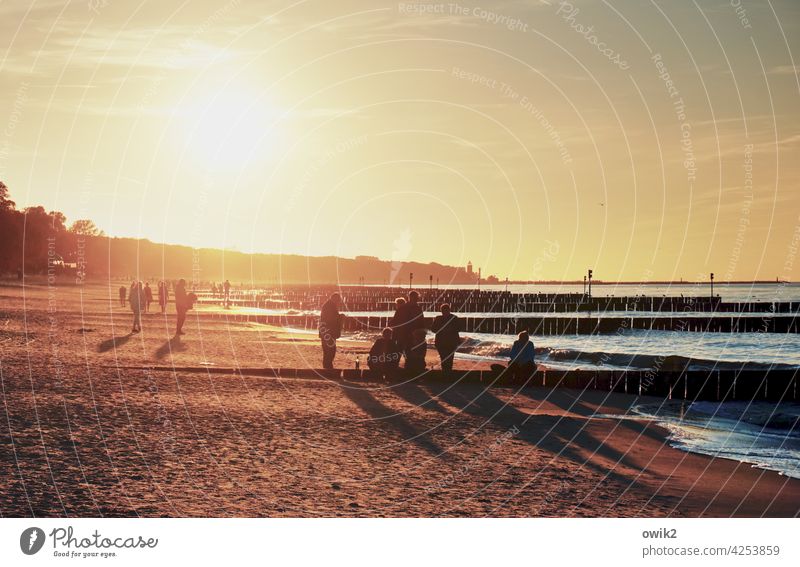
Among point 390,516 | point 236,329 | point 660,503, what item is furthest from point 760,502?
point 236,329

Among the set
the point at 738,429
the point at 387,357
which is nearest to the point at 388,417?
the point at 387,357

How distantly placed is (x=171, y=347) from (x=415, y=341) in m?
11.2

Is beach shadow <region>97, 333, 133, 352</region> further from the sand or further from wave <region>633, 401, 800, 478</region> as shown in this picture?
wave <region>633, 401, 800, 478</region>

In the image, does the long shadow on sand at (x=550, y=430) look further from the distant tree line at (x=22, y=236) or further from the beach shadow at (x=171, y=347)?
the distant tree line at (x=22, y=236)

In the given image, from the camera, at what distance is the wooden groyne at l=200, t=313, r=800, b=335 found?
193ft

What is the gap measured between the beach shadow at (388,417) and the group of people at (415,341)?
1.61 metres

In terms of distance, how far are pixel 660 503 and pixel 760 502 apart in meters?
1.92

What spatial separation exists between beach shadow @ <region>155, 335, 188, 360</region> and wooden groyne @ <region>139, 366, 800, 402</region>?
4034mm

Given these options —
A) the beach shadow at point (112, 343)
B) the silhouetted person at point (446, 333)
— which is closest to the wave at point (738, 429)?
the silhouetted person at point (446, 333)

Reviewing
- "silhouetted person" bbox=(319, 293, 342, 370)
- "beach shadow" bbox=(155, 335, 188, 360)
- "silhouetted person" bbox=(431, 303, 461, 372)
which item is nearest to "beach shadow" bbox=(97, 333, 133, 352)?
"beach shadow" bbox=(155, 335, 188, 360)

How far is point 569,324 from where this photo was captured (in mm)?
72062

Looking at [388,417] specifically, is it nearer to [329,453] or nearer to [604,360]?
[329,453]

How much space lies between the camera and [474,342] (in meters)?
47.8

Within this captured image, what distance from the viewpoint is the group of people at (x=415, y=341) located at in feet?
72.2
